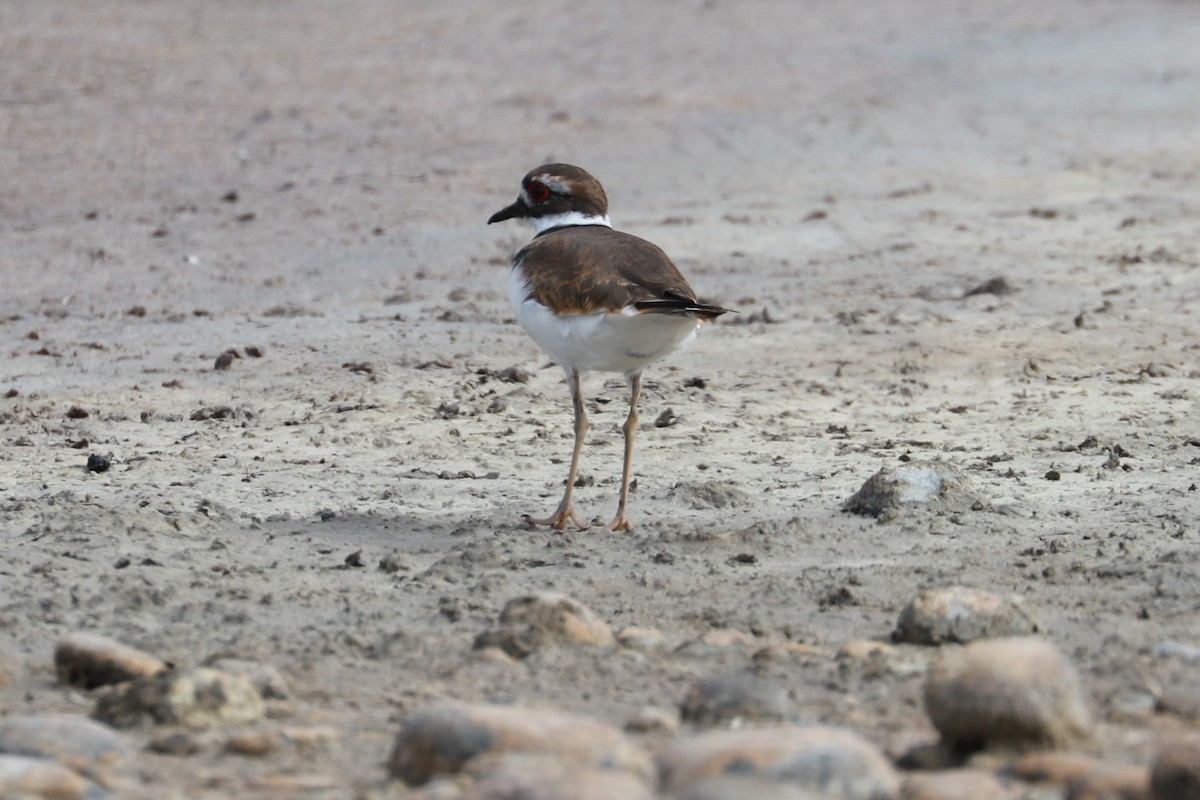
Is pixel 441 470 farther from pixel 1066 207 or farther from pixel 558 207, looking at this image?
pixel 1066 207

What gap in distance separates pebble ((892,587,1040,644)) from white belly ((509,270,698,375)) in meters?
1.54

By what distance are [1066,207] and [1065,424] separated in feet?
17.3

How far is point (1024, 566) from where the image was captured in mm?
5191

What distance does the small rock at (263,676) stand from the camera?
389 cm

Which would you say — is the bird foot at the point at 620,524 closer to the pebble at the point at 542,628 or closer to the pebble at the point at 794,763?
the pebble at the point at 542,628

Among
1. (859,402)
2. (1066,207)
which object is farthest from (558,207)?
(1066,207)

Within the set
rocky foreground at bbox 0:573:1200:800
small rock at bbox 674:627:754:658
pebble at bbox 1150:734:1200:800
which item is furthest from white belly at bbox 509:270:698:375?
pebble at bbox 1150:734:1200:800

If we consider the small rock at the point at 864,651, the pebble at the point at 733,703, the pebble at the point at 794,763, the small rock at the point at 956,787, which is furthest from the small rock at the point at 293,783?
the small rock at the point at 864,651

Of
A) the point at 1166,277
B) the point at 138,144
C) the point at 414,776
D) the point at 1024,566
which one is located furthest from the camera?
the point at 138,144

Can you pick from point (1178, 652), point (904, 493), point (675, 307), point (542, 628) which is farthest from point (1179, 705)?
point (675, 307)

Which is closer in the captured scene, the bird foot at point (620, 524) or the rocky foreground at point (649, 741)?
the rocky foreground at point (649, 741)

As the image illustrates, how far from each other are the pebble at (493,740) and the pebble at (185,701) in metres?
0.54

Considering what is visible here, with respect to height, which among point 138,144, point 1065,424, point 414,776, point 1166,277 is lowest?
point 414,776

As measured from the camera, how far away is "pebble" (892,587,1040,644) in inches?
170
